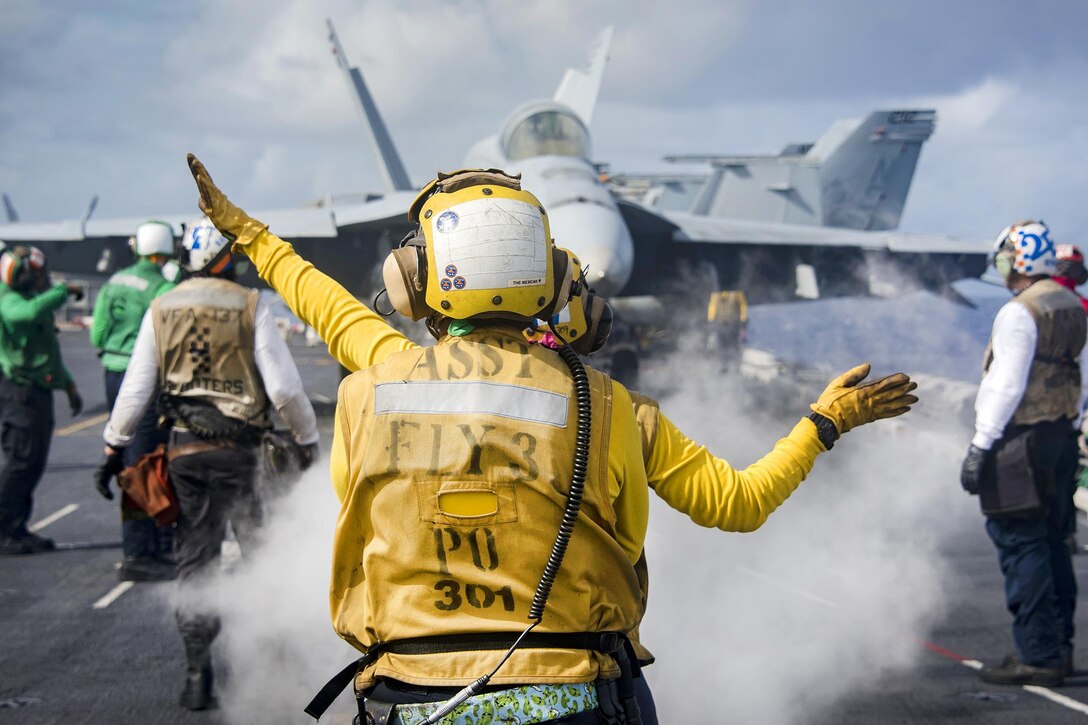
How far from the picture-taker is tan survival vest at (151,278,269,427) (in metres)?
4.43

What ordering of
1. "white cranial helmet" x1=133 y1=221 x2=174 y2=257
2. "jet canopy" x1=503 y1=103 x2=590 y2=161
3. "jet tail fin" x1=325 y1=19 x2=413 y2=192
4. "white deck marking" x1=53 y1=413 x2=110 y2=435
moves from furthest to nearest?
"jet tail fin" x1=325 y1=19 x2=413 y2=192, "jet canopy" x1=503 y1=103 x2=590 y2=161, "white deck marking" x1=53 y1=413 x2=110 y2=435, "white cranial helmet" x1=133 y1=221 x2=174 y2=257

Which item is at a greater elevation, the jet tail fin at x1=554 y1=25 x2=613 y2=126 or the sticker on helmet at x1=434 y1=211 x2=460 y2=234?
the jet tail fin at x1=554 y1=25 x2=613 y2=126

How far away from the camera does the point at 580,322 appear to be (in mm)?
2662

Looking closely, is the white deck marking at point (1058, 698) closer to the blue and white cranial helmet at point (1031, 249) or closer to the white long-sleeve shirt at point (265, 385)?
the blue and white cranial helmet at point (1031, 249)

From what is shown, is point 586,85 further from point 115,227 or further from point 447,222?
point 447,222

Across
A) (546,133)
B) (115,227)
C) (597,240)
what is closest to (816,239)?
(546,133)

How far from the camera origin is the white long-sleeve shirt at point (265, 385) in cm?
442

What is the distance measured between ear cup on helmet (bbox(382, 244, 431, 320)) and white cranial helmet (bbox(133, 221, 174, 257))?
547 centimetres

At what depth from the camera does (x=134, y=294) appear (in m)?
7.03

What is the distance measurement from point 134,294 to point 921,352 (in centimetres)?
1671

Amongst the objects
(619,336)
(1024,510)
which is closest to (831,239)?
(619,336)

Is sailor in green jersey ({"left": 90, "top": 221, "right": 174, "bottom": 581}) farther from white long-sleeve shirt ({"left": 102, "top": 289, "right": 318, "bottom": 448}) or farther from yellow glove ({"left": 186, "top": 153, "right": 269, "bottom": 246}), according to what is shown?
yellow glove ({"left": 186, "top": 153, "right": 269, "bottom": 246})

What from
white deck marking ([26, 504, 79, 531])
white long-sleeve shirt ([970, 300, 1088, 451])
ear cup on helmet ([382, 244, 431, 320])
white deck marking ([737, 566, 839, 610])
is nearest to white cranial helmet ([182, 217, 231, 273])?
ear cup on helmet ([382, 244, 431, 320])

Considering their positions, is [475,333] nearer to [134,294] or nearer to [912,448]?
[134,294]
